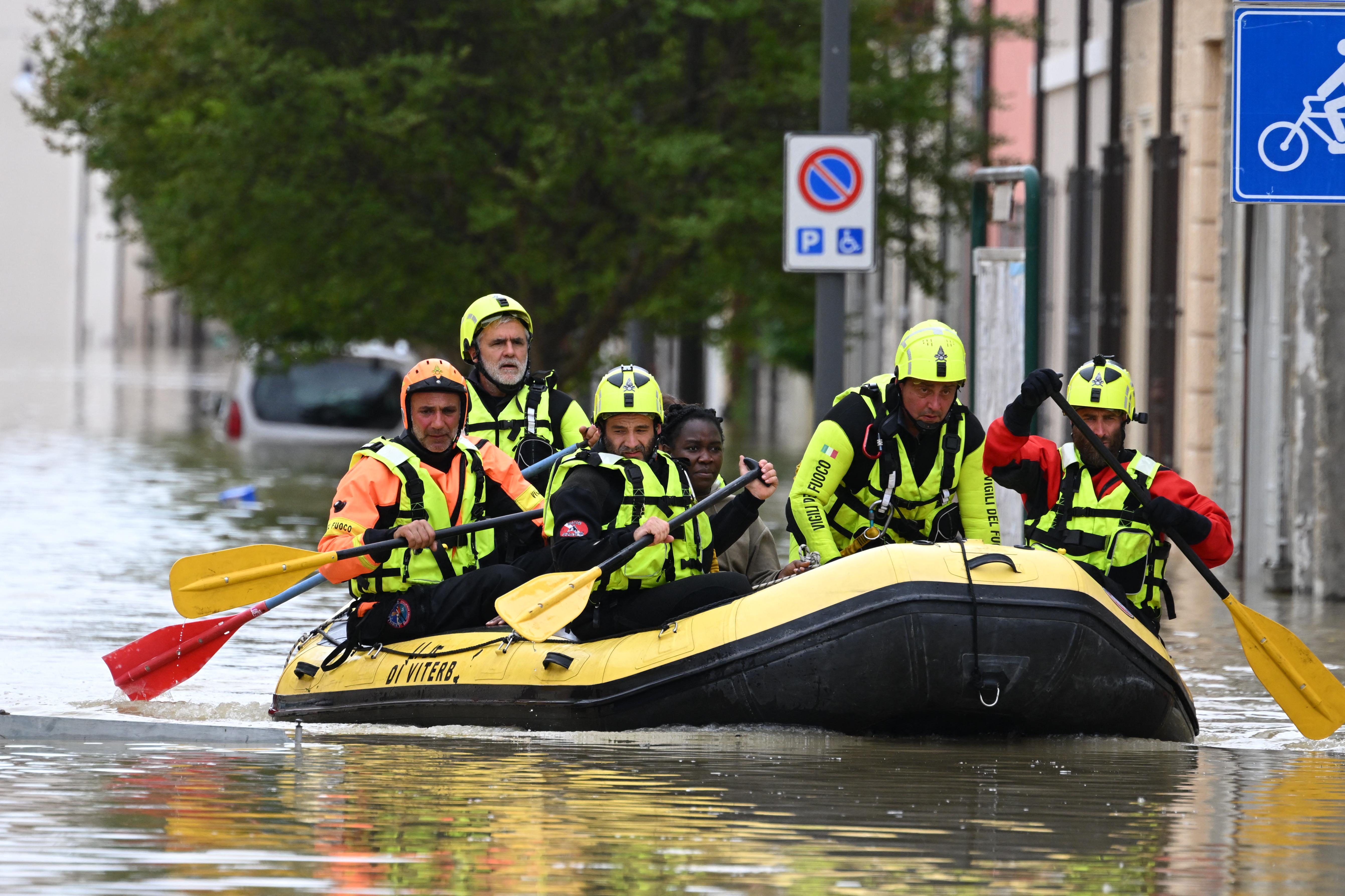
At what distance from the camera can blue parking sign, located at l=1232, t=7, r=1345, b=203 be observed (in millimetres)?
9078

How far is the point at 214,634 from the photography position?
10.7 meters

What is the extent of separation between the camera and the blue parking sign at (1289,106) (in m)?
9.08

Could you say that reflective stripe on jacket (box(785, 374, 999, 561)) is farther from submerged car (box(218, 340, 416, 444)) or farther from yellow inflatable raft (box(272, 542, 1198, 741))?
submerged car (box(218, 340, 416, 444))

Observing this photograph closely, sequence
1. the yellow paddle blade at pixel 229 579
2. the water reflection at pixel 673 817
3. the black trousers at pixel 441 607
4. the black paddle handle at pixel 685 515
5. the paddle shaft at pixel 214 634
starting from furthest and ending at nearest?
the yellow paddle blade at pixel 229 579 < the paddle shaft at pixel 214 634 < the black trousers at pixel 441 607 < the black paddle handle at pixel 685 515 < the water reflection at pixel 673 817

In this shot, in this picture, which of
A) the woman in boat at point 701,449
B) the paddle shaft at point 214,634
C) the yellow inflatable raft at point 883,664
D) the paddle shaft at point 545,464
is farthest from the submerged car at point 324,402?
the yellow inflatable raft at point 883,664

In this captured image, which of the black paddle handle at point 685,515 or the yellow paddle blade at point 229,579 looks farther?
the yellow paddle blade at point 229,579

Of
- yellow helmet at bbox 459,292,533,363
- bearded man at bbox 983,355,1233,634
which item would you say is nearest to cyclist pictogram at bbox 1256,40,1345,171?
bearded man at bbox 983,355,1233,634

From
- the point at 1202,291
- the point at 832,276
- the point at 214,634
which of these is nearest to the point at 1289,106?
the point at 832,276

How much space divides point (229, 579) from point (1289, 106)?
15.6 ft

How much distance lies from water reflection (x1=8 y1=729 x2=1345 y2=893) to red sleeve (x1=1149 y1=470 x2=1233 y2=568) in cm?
77

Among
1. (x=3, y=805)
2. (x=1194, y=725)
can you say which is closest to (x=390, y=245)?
(x=1194, y=725)

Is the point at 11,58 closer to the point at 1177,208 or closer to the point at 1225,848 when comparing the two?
the point at 1177,208

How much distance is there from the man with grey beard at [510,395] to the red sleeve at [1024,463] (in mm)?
2277

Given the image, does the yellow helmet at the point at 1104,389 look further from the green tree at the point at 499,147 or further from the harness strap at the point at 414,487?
the green tree at the point at 499,147
